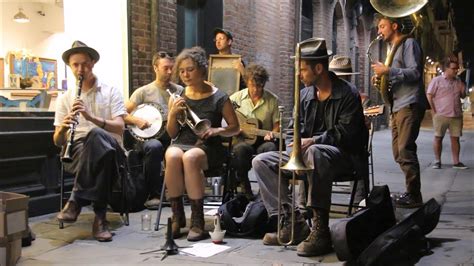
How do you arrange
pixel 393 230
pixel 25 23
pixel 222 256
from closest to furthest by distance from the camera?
1. pixel 393 230
2. pixel 222 256
3. pixel 25 23

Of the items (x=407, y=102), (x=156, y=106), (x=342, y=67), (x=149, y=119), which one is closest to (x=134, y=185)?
(x=149, y=119)

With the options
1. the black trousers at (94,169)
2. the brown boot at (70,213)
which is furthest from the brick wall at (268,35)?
the brown boot at (70,213)

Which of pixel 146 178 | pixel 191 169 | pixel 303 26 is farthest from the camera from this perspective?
pixel 303 26

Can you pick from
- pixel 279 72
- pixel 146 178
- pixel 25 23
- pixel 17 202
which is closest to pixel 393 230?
pixel 17 202

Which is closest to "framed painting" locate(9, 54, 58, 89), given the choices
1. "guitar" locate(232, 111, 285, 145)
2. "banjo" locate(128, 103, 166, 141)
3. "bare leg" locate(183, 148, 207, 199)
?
"banjo" locate(128, 103, 166, 141)

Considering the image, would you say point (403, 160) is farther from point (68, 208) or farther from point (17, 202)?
point (17, 202)

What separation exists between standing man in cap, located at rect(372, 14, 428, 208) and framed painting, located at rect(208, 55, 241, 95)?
191 centimetres

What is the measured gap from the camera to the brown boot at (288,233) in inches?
164

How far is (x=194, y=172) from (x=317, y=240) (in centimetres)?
108

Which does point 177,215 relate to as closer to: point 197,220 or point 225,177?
point 197,220

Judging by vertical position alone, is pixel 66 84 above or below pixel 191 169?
above

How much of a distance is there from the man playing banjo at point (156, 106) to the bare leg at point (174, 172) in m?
1.16

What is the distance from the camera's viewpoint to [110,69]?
6.84 meters

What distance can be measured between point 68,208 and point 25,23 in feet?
13.4
